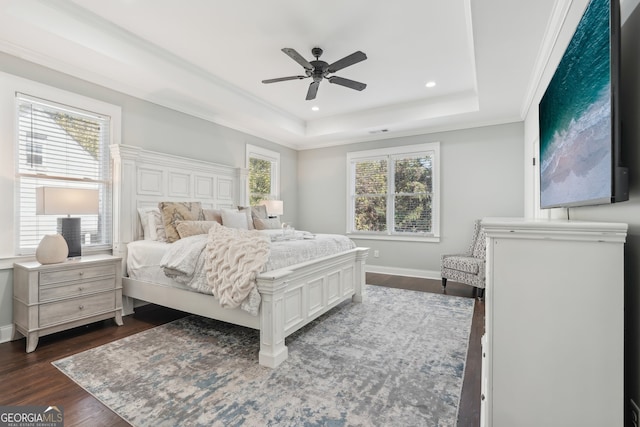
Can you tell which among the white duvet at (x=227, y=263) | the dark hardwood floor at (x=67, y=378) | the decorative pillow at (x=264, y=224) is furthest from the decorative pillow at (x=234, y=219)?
the dark hardwood floor at (x=67, y=378)

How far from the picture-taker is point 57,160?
121 inches

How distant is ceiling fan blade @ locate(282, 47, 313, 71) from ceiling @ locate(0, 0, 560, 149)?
31 centimetres

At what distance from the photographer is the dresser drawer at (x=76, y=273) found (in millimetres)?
2572

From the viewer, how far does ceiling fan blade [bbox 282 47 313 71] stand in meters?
2.74

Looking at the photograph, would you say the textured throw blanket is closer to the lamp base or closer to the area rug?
the area rug

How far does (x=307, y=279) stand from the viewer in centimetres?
278

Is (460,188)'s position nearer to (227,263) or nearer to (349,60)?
(349,60)

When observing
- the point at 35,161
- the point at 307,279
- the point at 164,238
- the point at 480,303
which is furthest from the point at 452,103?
the point at 35,161

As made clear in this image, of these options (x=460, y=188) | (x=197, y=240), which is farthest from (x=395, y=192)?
(x=197, y=240)

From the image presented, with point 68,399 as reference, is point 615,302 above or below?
above

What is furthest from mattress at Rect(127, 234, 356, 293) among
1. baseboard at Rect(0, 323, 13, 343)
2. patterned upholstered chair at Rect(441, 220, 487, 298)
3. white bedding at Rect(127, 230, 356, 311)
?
patterned upholstered chair at Rect(441, 220, 487, 298)

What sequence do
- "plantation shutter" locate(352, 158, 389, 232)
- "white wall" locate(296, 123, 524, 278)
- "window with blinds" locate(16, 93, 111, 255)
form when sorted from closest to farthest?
1. "window with blinds" locate(16, 93, 111, 255)
2. "white wall" locate(296, 123, 524, 278)
3. "plantation shutter" locate(352, 158, 389, 232)

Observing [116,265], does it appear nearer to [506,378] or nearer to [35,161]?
[35,161]

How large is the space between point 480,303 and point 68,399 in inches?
162
